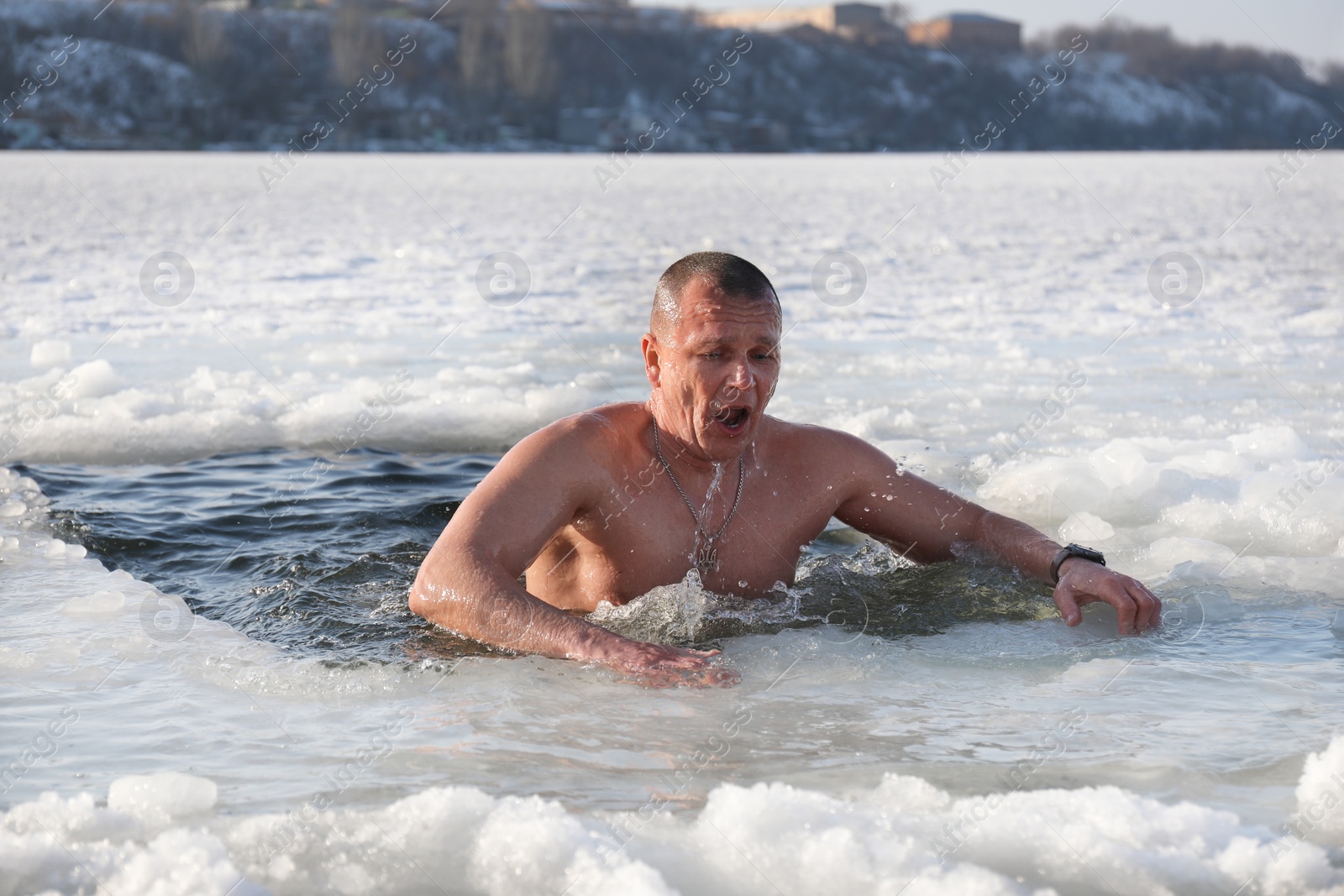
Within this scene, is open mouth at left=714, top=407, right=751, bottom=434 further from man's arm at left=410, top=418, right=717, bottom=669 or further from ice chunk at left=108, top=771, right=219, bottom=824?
ice chunk at left=108, top=771, right=219, bottom=824

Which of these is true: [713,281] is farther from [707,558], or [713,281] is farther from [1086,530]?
[1086,530]

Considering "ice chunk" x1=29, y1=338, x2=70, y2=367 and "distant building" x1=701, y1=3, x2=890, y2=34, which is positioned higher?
"distant building" x1=701, y1=3, x2=890, y2=34

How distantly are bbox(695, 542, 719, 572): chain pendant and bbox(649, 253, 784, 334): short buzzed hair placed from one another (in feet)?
2.03

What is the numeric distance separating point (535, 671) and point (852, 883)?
3.81 ft

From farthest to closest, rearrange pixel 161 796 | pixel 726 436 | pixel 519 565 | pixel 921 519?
pixel 921 519 < pixel 726 436 < pixel 519 565 < pixel 161 796

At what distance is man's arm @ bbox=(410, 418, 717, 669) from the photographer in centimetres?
307

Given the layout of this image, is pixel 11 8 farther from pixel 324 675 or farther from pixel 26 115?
pixel 324 675

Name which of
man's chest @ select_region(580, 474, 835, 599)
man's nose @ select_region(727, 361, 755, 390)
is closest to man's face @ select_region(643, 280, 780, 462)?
man's nose @ select_region(727, 361, 755, 390)

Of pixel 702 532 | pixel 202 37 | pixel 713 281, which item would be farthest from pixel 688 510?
pixel 202 37

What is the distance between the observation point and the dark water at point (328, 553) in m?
3.76

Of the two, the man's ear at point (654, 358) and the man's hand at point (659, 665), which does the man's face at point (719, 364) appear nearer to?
the man's ear at point (654, 358)

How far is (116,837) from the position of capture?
2367 mm

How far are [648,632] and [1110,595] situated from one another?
124cm

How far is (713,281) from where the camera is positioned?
3332 millimetres
